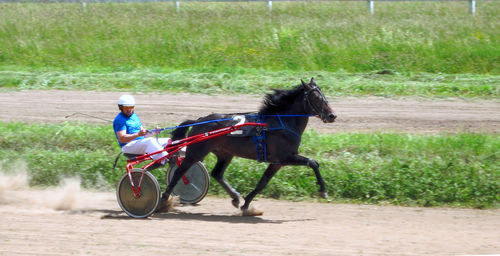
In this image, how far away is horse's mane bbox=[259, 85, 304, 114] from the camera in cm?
930

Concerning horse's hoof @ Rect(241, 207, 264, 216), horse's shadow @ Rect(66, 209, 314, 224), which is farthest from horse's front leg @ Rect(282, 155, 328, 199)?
horse's hoof @ Rect(241, 207, 264, 216)

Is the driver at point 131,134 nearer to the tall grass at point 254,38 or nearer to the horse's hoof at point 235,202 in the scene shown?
the horse's hoof at point 235,202

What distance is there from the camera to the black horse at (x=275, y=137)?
9.02 m

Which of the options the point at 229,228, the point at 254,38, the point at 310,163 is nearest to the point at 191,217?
the point at 229,228

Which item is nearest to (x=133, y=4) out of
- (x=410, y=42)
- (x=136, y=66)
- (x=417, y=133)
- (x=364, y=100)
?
(x=136, y=66)

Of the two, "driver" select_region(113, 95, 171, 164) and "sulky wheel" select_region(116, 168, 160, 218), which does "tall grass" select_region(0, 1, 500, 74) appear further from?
"sulky wheel" select_region(116, 168, 160, 218)

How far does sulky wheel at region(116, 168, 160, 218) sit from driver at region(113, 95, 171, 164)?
360 millimetres

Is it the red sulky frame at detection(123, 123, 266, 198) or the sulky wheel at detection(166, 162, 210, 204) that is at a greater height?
the red sulky frame at detection(123, 123, 266, 198)

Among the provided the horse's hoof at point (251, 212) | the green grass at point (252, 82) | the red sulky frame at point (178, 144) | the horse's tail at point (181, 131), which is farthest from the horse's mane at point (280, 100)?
the green grass at point (252, 82)

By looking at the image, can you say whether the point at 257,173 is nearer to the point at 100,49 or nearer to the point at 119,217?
the point at 119,217

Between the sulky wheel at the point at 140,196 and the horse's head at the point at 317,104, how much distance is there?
2296 millimetres

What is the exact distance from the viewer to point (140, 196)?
9.25m

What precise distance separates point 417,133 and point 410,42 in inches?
295

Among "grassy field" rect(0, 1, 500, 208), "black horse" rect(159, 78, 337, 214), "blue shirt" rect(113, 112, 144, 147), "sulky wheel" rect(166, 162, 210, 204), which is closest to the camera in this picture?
"black horse" rect(159, 78, 337, 214)
